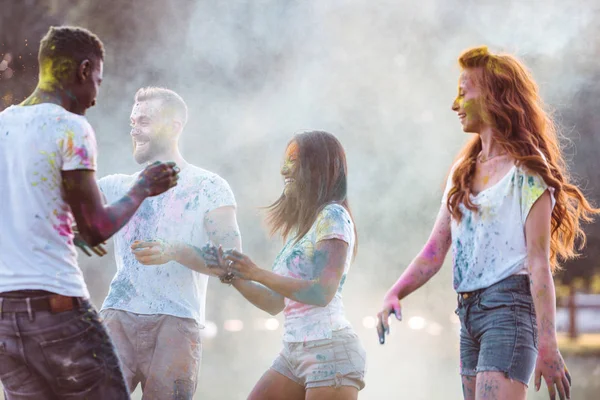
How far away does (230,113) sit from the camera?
35.2 ft

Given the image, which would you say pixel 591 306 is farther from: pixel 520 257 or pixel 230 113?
pixel 520 257

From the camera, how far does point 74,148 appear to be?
2.28m

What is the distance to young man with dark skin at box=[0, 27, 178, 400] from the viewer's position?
2.27m

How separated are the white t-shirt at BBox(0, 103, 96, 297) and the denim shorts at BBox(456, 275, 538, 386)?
1.23 metres

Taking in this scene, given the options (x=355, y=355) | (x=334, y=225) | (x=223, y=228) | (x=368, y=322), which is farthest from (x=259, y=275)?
(x=368, y=322)

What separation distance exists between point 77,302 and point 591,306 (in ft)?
46.6

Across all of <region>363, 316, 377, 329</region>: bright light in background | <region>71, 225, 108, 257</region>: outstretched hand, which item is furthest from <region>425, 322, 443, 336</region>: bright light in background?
<region>71, 225, 108, 257</region>: outstretched hand

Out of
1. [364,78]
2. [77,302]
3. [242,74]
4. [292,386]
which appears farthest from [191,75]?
[77,302]

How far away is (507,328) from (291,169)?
1.08 m

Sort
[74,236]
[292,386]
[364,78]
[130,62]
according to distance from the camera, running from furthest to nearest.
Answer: [364,78]
[130,62]
[292,386]
[74,236]

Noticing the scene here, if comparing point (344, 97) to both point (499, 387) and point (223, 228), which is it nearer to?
point (223, 228)

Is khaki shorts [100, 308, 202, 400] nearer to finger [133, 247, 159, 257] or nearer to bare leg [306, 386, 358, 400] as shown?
finger [133, 247, 159, 257]

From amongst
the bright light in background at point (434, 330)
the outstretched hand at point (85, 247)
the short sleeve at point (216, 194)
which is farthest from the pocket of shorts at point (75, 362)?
the bright light in background at point (434, 330)

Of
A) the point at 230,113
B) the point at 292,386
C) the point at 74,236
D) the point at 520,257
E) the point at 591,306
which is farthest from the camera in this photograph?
the point at 591,306
